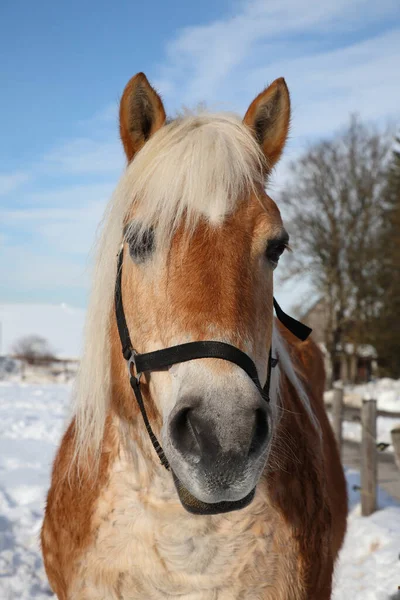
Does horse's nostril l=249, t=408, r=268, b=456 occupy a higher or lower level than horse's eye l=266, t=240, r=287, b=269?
lower

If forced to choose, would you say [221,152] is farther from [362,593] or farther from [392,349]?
[392,349]

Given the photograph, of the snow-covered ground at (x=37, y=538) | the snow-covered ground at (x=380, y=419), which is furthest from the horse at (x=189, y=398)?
the snow-covered ground at (x=380, y=419)

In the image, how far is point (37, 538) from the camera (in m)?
4.96

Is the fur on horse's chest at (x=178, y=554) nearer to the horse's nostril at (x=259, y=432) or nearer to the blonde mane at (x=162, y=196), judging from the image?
the blonde mane at (x=162, y=196)

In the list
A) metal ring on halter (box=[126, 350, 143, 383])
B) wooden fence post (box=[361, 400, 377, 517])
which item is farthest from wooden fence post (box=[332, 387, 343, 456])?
metal ring on halter (box=[126, 350, 143, 383])

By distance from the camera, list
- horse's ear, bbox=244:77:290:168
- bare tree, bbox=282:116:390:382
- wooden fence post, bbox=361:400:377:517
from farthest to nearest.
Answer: bare tree, bbox=282:116:390:382, wooden fence post, bbox=361:400:377:517, horse's ear, bbox=244:77:290:168

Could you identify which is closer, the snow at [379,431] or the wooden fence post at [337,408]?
the wooden fence post at [337,408]

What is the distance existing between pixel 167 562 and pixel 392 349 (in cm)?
2429

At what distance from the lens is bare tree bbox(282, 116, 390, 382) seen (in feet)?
76.1

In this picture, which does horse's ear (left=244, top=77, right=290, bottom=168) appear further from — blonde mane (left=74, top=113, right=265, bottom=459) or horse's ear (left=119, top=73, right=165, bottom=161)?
horse's ear (left=119, top=73, right=165, bottom=161)

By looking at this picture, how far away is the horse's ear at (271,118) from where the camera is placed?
2.41 m

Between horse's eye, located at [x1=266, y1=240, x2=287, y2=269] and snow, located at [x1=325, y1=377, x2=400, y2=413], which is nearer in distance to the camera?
horse's eye, located at [x1=266, y1=240, x2=287, y2=269]

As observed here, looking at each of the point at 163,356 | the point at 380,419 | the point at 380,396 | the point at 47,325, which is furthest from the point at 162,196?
the point at 47,325

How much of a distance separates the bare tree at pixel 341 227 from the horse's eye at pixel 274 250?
21302 millimetres
